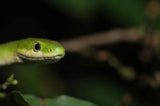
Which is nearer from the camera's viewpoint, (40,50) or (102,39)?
(40,50)

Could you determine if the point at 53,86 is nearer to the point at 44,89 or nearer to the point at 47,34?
the point at 44,89

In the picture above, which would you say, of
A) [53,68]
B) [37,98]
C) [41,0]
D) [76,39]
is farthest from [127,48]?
[37,98]

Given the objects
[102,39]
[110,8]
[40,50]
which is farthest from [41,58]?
[102,39]

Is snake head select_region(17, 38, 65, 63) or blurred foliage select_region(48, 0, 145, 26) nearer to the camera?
Result: snake head select_region(17, 38, 65, 63)

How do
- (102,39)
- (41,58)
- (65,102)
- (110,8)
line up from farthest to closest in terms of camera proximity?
1. (102,39)
2. (110,8)
3. (41,58)
4. (65,102)

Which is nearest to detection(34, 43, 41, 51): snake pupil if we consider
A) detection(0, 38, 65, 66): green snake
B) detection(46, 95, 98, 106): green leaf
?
detection(0, 38, 65, 66): green snake

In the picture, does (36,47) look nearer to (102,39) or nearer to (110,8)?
(110,8)

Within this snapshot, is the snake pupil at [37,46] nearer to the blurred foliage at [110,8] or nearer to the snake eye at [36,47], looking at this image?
the snake eye at [36,47]

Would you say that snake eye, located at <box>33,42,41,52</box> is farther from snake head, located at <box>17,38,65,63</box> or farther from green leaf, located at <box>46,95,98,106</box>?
green leaf, located at <box>46,95,98,106</box>
